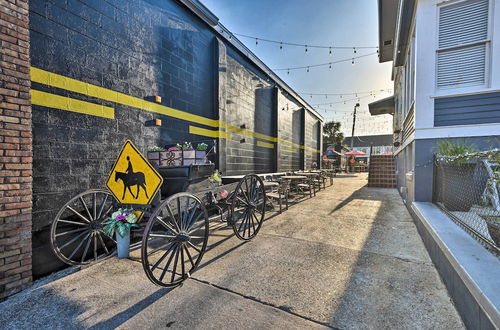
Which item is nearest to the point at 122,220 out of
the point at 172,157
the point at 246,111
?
the point at 172,157

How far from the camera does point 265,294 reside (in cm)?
225

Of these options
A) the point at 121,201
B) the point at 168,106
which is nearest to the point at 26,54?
the point at 121,201

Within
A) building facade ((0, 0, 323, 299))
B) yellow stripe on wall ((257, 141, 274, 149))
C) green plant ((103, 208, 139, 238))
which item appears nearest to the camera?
building facade ((0, 0, 323, 299))

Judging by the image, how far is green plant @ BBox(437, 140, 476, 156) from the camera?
3572 millimetres

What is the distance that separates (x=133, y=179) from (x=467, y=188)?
4508 mm

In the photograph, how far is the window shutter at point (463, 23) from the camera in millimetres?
3965

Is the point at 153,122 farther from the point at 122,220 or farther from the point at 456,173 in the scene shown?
the point at 456,173

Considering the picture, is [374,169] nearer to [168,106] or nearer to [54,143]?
[168,106]

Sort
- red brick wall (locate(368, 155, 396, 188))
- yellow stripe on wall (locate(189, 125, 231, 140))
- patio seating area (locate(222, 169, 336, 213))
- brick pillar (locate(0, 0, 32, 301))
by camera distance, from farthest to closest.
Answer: red brick wall (locate(368, 155, 396, 188)) < patio seating area (locate(222, 169, 336, 213)) < yellow stripe on wall (locate(189, 125, 231, 140)) < brick pillar (locate(0, 0, 32, 301))

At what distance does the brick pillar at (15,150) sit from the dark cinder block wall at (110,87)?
0.27 meters

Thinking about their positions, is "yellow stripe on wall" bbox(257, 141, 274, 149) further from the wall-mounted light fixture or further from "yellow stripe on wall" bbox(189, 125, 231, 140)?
the wall-mounted light fixture

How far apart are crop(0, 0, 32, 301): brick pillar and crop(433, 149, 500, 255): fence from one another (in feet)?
15.8

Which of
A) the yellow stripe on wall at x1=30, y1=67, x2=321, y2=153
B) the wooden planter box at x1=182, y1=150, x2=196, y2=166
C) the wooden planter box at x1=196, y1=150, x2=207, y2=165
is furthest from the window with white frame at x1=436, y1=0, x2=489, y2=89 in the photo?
the yellow stripe on wall at x1=30, y1=67, x2=321, y2=153

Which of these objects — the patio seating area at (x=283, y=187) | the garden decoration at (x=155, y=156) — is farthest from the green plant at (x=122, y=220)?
the patio seating area at (x=283, y=187)
